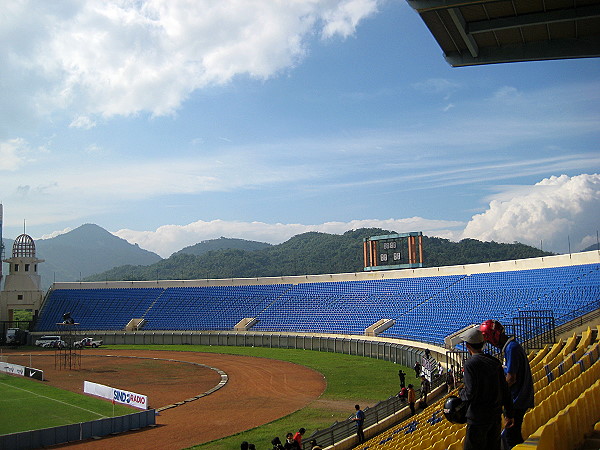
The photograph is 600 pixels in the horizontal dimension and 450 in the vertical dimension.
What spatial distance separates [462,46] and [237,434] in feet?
60.5

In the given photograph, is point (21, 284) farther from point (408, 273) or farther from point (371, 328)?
A: point (408, 273)

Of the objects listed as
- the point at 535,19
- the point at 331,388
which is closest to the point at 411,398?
the point at 331,388

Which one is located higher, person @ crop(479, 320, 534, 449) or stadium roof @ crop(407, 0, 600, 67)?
stadium roof @ crop(407, 0, 600, 67)

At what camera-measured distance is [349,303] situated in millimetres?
58625

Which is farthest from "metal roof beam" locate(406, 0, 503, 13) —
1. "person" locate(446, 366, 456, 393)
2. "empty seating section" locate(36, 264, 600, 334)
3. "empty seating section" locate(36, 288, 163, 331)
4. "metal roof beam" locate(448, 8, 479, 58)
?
"empty seating section" locate(36, 288, 163, 331)

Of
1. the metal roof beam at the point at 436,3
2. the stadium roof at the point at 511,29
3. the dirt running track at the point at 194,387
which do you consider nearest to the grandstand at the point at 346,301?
the dirt running track at the point at 194,387

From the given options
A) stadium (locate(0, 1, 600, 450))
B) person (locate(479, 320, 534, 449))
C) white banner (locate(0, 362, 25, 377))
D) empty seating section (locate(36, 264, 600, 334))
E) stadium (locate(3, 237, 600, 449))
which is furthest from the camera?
empty seating section (locate(36, 264, 600, 334))

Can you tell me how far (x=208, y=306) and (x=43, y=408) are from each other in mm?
39597

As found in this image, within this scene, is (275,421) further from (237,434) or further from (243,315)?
(243,315)

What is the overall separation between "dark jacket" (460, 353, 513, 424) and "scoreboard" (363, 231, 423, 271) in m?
52.3

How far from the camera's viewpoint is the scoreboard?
58.1 metres

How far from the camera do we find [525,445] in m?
5.80

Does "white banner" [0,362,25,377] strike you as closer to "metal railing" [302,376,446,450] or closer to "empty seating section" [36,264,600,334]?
"empty seating section" [36,264,600,334]

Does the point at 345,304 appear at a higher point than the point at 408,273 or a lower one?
lower
